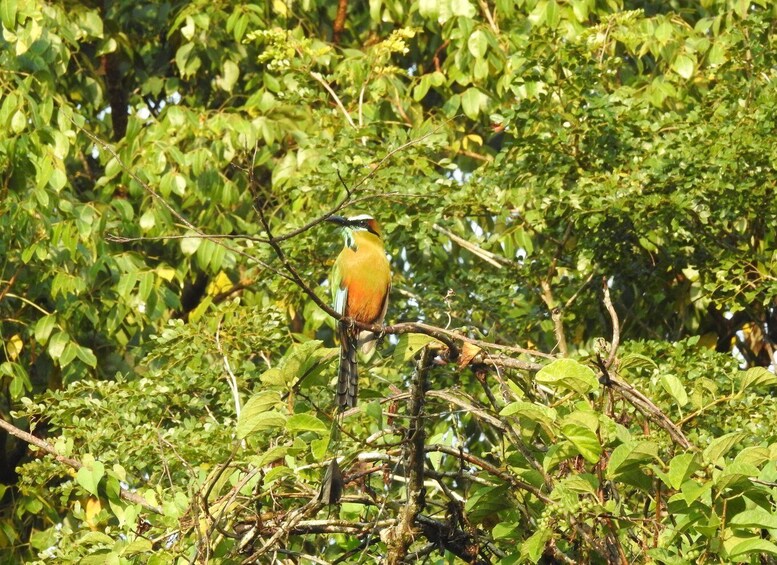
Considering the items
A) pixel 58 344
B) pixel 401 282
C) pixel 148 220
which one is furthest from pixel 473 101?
pixel 58 344

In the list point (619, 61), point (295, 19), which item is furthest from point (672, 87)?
point (295, 19)

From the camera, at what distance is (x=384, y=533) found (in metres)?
2.98

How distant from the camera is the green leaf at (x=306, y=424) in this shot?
2.79 metres

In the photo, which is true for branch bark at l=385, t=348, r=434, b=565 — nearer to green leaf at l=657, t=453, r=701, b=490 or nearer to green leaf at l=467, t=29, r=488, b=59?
green leaf at l=657, t=453, r=701, b=490

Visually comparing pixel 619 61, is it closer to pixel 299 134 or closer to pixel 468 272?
pixel 468 272

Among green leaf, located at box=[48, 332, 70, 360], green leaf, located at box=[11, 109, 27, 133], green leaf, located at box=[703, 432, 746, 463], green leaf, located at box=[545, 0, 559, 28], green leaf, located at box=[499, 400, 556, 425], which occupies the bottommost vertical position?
green leaf, located at box=[48, 332, 70, 360]

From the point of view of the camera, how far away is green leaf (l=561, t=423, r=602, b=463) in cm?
267

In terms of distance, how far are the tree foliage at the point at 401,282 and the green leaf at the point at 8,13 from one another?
24 millimetres

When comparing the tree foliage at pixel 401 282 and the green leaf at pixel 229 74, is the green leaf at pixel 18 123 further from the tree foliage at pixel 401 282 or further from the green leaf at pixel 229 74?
the green leaf at pixel 229 74

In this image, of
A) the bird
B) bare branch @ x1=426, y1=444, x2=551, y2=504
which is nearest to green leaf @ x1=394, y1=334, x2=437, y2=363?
bare branch @ x1=426, y1=444, x2=551, y2=504

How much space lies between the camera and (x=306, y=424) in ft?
9.15

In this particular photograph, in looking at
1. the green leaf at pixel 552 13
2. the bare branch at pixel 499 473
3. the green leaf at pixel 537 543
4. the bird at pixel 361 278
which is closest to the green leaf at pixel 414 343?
the bare branch at pixel 499 473

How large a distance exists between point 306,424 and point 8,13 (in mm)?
3598

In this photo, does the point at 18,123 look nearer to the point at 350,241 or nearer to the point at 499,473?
the point at 350,241
